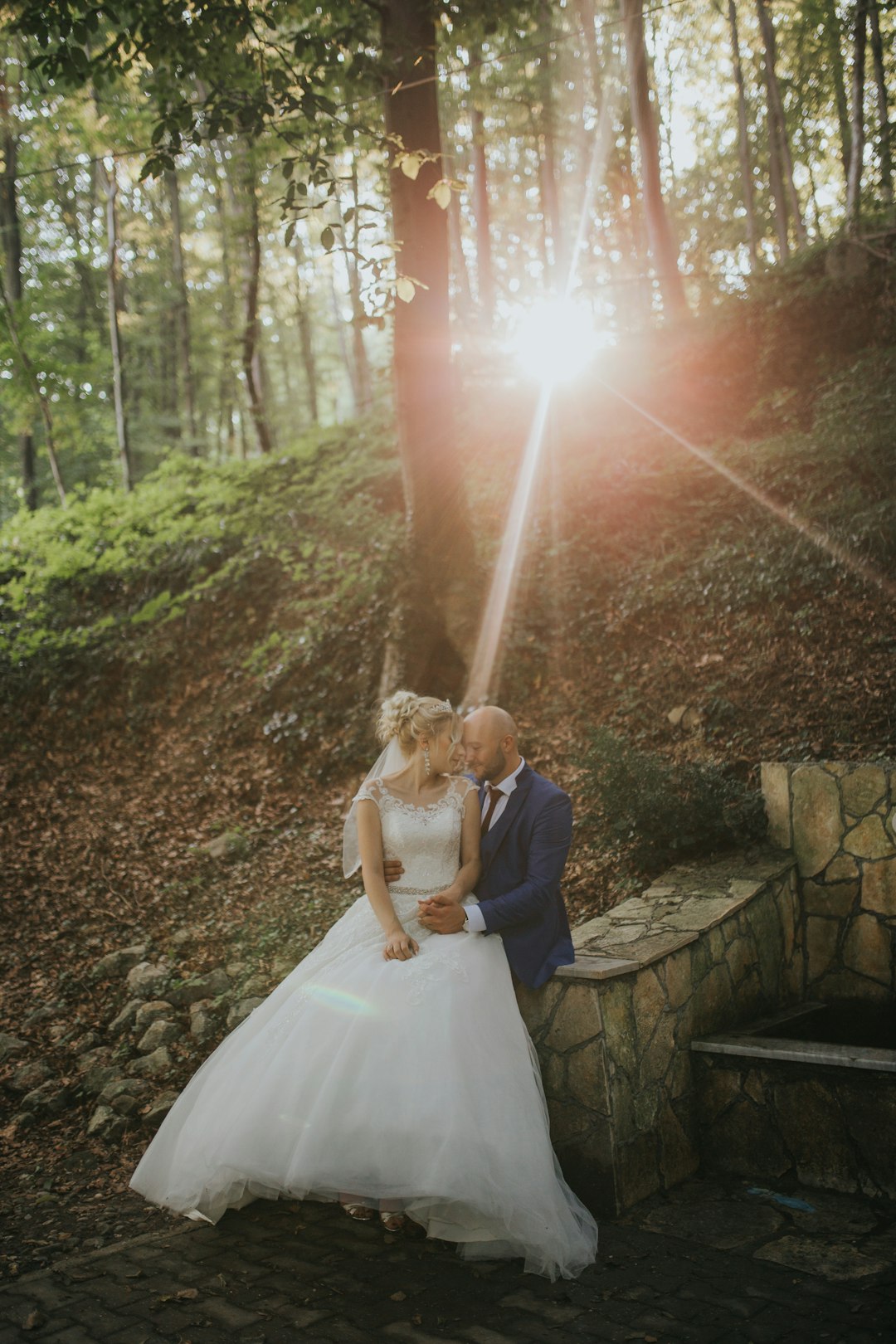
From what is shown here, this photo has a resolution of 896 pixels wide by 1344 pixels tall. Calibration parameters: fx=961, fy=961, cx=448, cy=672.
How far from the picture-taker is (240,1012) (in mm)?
5957

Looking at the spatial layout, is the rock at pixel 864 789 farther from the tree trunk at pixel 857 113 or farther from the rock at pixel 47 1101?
the tree trunk at pixel 857 113

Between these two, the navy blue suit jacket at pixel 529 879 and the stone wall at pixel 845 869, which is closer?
the navy blue suit jacket at pixel 529 879

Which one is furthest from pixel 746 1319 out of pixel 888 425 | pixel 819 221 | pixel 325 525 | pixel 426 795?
pixel 819 221

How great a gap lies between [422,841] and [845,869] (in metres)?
2.55

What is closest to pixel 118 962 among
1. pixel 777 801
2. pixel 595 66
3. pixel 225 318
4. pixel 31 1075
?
pixel 31 1075

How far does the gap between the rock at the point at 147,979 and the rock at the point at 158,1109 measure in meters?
1.11

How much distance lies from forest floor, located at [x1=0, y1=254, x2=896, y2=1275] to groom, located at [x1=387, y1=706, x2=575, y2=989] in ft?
5.63

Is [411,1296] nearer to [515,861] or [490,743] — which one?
[515,861]

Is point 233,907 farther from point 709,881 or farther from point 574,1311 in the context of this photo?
point 574,1311

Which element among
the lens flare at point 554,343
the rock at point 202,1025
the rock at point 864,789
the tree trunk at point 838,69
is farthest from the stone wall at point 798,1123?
the tree trunk at point 838,69

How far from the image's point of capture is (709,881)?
5.23m

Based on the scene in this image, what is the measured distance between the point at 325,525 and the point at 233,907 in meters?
6.55

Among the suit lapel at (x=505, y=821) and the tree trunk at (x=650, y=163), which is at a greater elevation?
the tree trunk at (x=650, y=163)

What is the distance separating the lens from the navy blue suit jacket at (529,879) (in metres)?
4.02
